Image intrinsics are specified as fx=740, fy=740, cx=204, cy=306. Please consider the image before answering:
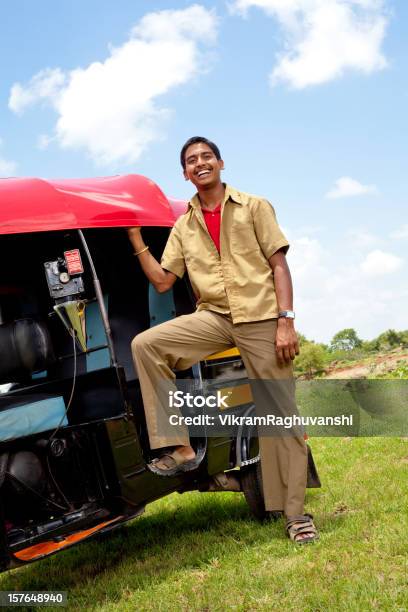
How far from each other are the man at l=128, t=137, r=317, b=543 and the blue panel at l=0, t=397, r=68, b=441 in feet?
1.78

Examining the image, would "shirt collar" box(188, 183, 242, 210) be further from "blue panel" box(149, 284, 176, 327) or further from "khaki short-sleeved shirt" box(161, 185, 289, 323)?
"blue panel" box(149, 284, 176, 327)

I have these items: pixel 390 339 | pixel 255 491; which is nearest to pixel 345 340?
pixel 390 339

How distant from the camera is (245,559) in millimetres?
4383

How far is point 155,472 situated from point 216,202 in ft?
5.85

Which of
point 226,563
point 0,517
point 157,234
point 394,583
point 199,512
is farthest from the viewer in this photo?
point 199,512

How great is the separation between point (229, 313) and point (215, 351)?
27cm

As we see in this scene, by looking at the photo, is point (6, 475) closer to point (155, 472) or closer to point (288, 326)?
point (155, 472)

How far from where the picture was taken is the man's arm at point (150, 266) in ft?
15.5

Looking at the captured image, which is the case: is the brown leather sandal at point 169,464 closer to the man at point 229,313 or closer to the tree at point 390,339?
the man at point 229,313

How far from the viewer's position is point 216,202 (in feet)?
16.0

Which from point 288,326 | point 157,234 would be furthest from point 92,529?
point 157,234

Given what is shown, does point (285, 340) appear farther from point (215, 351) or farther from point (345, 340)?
point (345, 340)

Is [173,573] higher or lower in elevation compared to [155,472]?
lower

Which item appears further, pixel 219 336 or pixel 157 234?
pixel 157 234
